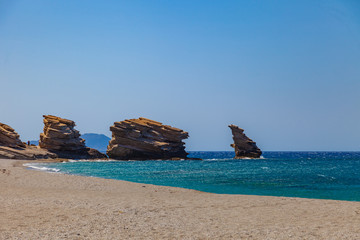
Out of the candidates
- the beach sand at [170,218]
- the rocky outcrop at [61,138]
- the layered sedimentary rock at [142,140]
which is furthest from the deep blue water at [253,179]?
the layered sedimentary rock at [142,140]

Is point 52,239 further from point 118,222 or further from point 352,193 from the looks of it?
point 352,193

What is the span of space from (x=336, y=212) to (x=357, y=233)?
4831mm

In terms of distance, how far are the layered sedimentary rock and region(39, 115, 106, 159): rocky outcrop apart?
922 centimetres

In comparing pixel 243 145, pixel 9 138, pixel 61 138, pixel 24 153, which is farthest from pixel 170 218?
pixel 243 145

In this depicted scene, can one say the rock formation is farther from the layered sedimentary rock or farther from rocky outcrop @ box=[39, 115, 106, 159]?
the layered sedimentary rock

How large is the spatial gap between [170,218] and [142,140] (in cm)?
7773

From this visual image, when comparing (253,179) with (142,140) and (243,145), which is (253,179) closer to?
(142,140)

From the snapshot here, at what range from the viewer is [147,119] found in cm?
9794

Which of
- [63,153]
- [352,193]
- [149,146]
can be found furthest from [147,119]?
[352,193]

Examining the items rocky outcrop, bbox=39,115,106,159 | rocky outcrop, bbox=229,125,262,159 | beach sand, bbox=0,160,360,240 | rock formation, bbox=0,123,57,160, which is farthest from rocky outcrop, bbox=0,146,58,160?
beach sand, bbox=0,160,360,240

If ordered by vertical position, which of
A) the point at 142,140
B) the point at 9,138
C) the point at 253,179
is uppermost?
the point at 142,140

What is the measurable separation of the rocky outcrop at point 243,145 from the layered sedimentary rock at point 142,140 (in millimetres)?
18059

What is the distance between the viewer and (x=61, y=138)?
86.1 m

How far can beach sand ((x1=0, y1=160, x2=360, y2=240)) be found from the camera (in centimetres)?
1136
